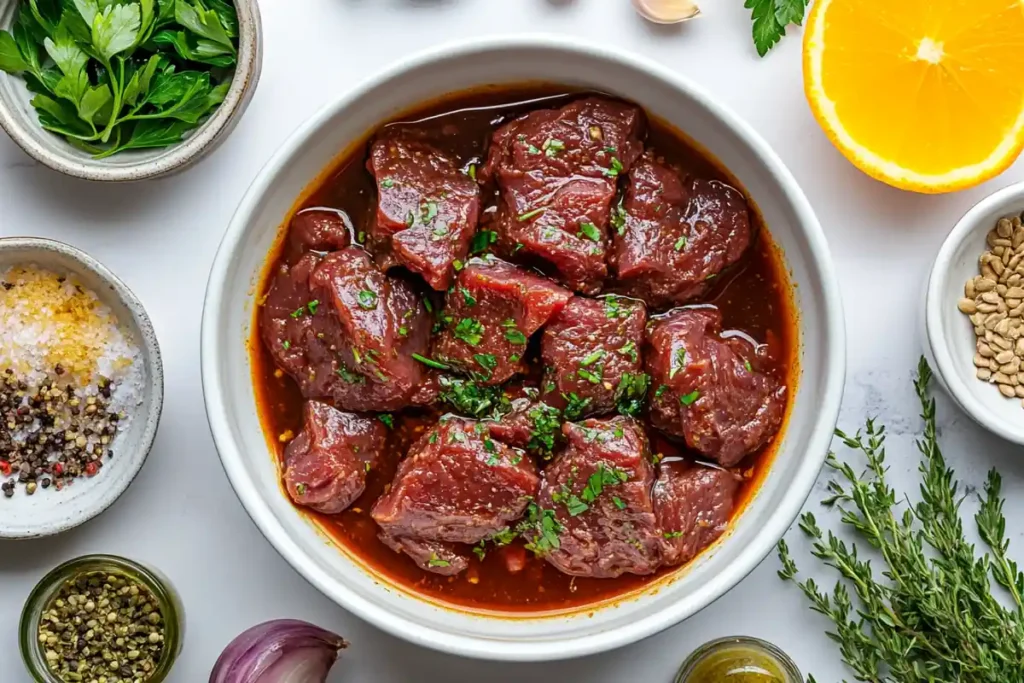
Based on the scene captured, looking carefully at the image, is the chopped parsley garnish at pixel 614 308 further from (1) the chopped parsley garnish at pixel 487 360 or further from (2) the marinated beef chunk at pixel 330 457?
(2) the marinated beef chunk at pixel 330 457

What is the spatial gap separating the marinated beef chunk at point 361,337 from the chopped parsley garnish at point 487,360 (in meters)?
0.24

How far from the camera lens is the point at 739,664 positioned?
413 centimetres

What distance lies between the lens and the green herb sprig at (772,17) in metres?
3.98

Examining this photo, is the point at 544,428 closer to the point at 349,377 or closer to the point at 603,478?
the point at 603,478

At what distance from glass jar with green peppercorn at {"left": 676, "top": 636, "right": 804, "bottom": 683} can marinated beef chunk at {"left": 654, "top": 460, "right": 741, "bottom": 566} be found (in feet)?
1.67

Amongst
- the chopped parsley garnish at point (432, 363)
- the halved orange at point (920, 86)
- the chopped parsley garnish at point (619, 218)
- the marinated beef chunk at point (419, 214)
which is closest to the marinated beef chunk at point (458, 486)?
the chopped parsley garnish at point (432, 363)

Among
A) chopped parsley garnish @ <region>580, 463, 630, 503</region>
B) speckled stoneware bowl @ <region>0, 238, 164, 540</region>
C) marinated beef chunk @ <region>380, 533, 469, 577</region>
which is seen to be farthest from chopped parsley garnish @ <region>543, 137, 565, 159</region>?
speckled stoneware bowl @ <region>0, 238, 164, 540</region>

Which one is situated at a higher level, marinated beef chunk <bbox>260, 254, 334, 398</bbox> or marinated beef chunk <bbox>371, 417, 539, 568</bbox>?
marinated beef chunk <bbox>260, 254, 334, 398</bbox>

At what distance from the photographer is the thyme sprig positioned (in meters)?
3.90

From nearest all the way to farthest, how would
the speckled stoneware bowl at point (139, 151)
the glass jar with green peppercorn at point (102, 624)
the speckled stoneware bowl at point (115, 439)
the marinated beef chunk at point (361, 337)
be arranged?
the marinated beef chunk at point (361, 337) < the speckled stoneware bowl at point (139, 151) < the speckled stoneware bowl at point (115, 439) < the glass jar with green peppercorn at point (102, 624)

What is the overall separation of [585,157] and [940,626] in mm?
2170

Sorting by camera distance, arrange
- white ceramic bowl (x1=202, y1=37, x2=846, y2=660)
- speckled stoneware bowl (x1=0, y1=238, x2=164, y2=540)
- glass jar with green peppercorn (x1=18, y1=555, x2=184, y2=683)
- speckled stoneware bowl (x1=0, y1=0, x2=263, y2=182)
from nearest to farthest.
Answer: white ceramic bowl (x1=202, y1=37, x2=846, y2=660) < speckled stoneware bowl (x1=0, y1=0, x2=263, y2=182) < speckled stoneware bowl (x1=0, y1=238, x2=164, y2=540) < glass jar with green peppercorn (x1=18, y1=555, x2=184, y2=683)

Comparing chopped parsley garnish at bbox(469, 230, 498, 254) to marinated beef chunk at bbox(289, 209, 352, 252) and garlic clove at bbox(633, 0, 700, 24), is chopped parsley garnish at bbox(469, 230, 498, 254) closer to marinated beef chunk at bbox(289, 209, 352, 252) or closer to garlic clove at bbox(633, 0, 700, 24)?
marinated beef chunk at bbox(289, 209, 352, 252)

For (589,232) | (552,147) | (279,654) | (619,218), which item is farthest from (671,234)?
(279,654)
